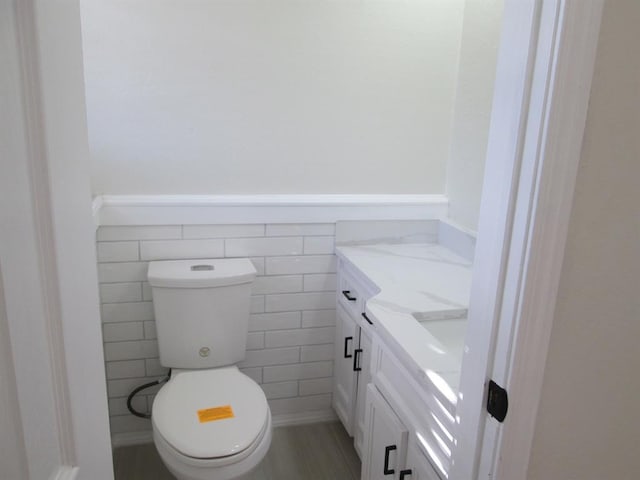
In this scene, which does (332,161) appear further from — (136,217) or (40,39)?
(40,39)

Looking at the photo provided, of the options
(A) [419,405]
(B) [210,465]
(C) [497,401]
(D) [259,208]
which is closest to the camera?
(C) [497,401]

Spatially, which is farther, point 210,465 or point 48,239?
point 210,465

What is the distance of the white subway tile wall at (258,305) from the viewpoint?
2172mm

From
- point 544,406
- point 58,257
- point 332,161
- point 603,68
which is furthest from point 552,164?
point 332,161

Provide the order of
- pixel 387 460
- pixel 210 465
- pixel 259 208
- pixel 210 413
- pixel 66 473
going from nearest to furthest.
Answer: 1. pixel 66 473
2. pixel 387 460
3. pixel 210 465
4. pixel 210 413
5. pixel 259 208

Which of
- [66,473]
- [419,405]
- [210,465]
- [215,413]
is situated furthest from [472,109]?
[66,473]

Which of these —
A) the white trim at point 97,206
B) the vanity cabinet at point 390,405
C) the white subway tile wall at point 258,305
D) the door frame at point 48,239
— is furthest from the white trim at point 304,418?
the door frame at point 48,239

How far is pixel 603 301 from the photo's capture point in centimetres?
87

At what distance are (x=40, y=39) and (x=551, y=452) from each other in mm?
976

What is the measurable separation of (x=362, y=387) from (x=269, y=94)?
1.25 metres

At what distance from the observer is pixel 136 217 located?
2.12 meters

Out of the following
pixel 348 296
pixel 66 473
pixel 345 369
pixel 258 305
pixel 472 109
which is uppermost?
pixel 472 109

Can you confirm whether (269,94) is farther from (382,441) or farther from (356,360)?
(382,441)

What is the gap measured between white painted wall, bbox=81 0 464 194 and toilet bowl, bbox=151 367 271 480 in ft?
2.66
